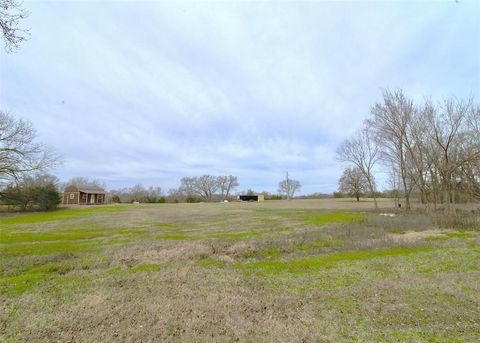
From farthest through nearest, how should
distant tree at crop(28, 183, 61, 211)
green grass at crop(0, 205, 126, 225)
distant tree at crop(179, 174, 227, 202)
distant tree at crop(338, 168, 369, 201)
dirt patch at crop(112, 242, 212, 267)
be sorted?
1. distant tree at crop(179, 174, 227, 202)
2. distant tree at crop(338, 168, 369, 201)
3. distant tree at crop(28, 183, 61, 211)
4. green grass at crop(0, 205, 126, 225)
5. dirt patch at crop(112, 242, 212, 267)

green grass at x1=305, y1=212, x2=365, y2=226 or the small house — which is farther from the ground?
the small house

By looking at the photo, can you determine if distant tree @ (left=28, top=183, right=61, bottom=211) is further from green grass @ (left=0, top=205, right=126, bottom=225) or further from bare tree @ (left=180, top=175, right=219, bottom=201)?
bare tree @ (left=180, top=175, right=219, bottom=201)

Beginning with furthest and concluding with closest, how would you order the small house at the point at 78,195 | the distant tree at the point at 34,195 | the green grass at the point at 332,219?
the small house at the point at 78,195 < the distant tree at the point at 34,195 < the green grass at the point at 332,219

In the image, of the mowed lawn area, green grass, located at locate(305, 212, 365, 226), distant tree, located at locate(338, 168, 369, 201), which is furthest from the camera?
distant tree, located at locate(338, 168, 369, 201)

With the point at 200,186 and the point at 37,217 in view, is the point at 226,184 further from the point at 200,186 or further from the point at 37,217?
the point at 37,217

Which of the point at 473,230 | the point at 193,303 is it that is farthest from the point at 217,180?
the point at 193,303

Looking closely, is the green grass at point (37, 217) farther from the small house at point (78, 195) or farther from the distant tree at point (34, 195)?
the small house at point (78, 195)

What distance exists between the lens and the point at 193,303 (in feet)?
13.7

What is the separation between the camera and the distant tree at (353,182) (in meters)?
60.3

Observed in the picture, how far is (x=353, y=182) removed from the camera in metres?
62.2

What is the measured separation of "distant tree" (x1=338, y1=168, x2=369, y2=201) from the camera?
198ft

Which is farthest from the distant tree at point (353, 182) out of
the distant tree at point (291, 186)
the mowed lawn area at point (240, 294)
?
the mowed lawn area at point (240, 294)

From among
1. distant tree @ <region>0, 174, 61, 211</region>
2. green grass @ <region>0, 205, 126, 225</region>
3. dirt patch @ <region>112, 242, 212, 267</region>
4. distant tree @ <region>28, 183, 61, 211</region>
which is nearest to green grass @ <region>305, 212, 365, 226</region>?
dirt patch @ <region>112, 242, 212, 267</region>

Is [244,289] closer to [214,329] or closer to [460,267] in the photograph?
[214,329]
